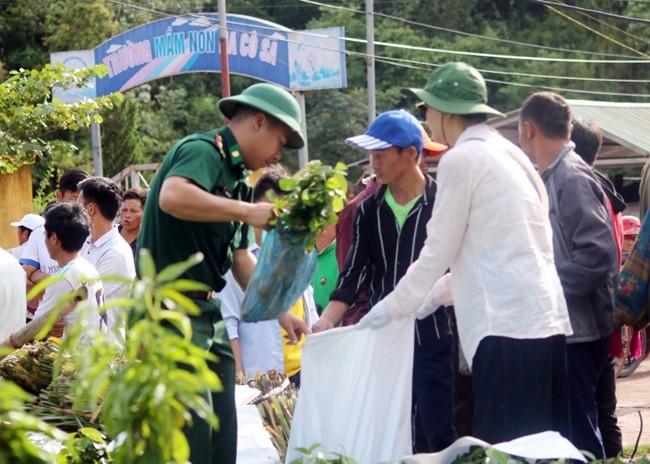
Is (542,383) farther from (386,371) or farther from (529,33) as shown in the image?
(529,33)

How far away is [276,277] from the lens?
4.34 meters

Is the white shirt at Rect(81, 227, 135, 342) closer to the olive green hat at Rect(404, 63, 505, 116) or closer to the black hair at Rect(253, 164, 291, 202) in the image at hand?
the black hair at Rect(253, 164, 291, 202)

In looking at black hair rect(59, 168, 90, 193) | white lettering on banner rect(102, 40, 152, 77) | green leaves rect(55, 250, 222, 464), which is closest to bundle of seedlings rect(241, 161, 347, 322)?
green leaves rect(55, 250, 222, 464)

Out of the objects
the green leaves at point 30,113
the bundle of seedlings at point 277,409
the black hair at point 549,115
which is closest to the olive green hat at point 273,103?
the black hair at point 549,115

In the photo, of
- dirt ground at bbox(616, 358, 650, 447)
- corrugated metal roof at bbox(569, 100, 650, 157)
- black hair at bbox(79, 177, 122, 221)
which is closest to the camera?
black hair at bbox(79, 177, 122, 221)

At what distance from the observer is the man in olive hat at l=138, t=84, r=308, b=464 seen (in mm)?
4223

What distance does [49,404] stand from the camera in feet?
17.2

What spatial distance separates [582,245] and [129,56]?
1939 centimetres

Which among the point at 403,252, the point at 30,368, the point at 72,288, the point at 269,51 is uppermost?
the point at 269,51

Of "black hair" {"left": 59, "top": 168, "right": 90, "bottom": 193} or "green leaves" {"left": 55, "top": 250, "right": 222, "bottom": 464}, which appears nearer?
"green leaves" {"left": 55, "top": 250, "right": 222, "bottom": 464}

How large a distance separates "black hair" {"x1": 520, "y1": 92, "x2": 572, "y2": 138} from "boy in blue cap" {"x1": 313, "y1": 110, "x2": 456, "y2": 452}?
55 cm

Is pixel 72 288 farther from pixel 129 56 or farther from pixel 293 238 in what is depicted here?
→ pixel 129 56

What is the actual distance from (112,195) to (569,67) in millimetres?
38508

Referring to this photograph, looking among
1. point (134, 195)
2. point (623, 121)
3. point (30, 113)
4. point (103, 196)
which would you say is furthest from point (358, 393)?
point (623, 121)
